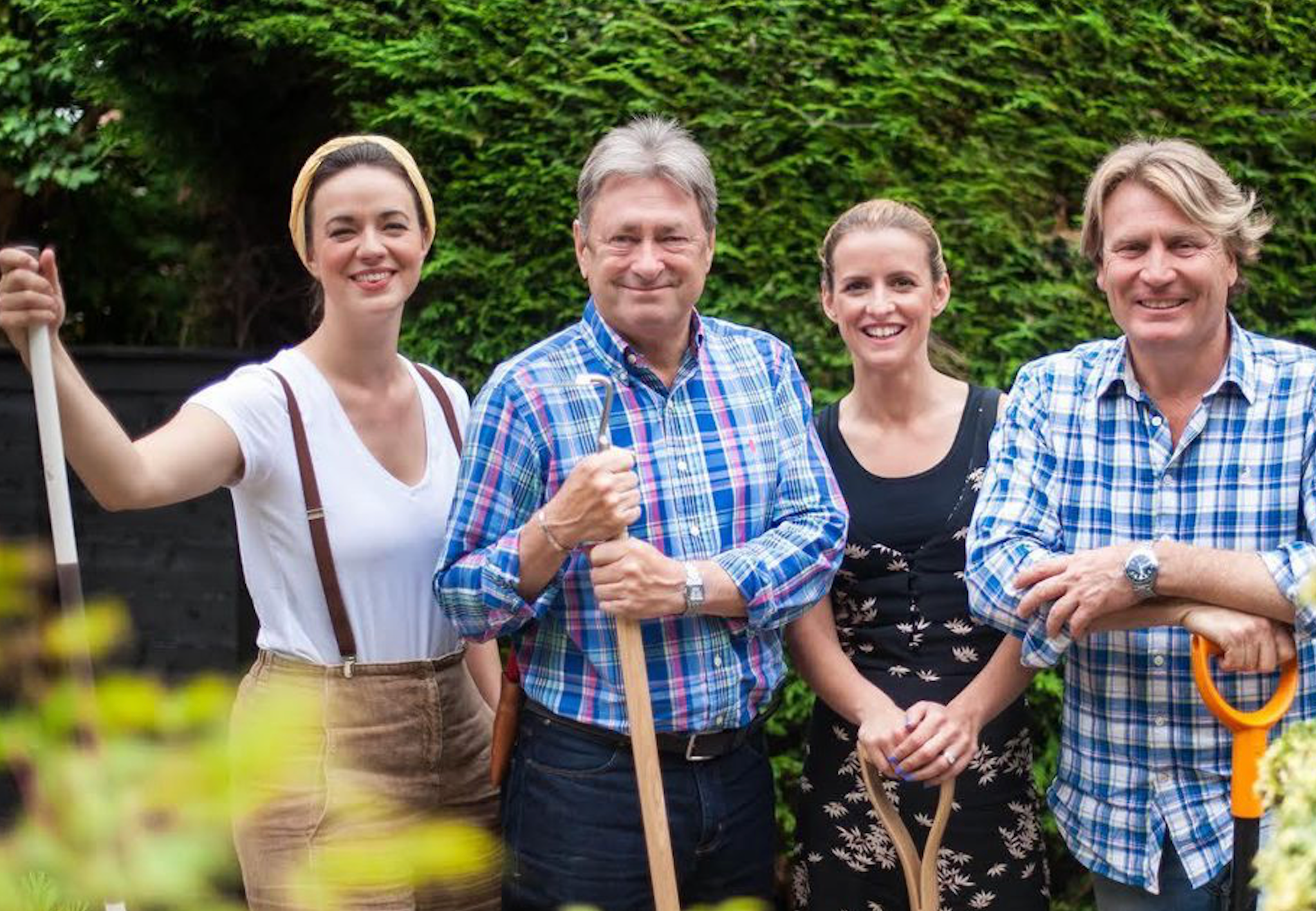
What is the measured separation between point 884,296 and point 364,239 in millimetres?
1036

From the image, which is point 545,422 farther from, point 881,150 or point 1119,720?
point 881,150

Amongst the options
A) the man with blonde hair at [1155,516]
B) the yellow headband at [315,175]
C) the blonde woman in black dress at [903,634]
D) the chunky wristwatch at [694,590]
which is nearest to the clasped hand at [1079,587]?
the man with blonde hair at [1155,516]

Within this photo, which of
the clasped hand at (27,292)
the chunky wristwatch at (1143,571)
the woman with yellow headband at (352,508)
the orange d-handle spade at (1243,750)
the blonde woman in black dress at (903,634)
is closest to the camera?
the clasped hand at (27,292)

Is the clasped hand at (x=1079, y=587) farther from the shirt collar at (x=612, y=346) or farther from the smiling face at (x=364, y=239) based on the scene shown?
the smiling face at (x=364, y=239)

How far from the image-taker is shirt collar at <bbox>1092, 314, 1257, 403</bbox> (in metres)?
2.58

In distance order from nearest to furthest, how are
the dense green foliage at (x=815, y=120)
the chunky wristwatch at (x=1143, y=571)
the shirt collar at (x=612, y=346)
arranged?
the chunky wristwatch at (x=1143, y=571) < the shirt collar at (x=612, y=346) < the dense green foliage at (x=815, y=120)

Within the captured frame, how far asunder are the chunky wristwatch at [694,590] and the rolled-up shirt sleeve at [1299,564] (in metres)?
0.96

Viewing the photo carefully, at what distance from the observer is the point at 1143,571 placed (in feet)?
8.02

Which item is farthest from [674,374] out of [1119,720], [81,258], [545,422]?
[81,258]

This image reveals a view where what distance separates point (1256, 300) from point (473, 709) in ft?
8.03

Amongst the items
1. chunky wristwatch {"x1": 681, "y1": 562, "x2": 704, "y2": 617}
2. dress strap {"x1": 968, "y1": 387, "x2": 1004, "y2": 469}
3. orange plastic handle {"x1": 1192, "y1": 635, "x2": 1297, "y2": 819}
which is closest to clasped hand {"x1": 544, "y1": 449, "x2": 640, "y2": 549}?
chunky wristwatch {"x1": 681, "y1": 562, "x2": 704, "y2": 617}

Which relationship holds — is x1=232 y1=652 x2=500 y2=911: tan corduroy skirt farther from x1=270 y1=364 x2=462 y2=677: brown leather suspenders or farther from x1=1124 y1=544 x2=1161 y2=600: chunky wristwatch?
x1=1124 y1=544 x2=1161 y2=600: chunky wristwatch

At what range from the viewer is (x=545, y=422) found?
2.68 metres

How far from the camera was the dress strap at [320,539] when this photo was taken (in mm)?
2605
